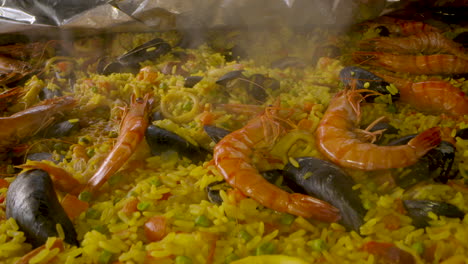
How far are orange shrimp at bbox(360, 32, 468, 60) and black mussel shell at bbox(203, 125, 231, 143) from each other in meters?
2.08

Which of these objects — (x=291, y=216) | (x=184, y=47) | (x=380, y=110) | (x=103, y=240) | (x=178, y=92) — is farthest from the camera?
(x=184, y=47)

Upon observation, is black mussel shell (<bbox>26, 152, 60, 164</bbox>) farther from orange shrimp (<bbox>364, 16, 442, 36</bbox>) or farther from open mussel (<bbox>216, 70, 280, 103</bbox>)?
orange shrimp (<bbox>364, 16, 442, 36</bbox>)

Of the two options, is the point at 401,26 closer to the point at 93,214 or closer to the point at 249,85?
the point at 249,85

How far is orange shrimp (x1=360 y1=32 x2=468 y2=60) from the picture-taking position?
351cm

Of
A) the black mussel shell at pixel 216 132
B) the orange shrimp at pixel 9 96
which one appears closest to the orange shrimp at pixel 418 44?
the black mussel shell at pixel 216 132

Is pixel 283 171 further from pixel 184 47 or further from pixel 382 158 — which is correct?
pixel 184 47

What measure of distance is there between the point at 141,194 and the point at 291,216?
0.78 meters

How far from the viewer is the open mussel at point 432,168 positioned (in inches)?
74.4

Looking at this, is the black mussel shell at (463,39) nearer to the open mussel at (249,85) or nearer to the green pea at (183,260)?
the open mussel at (249,85)

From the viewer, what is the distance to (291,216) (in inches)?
71.1

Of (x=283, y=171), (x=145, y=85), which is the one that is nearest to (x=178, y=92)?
(x=145, y=85)

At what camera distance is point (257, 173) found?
190 cm

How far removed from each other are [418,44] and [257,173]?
2.55m

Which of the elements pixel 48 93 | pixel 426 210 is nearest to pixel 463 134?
pixel 426 210
